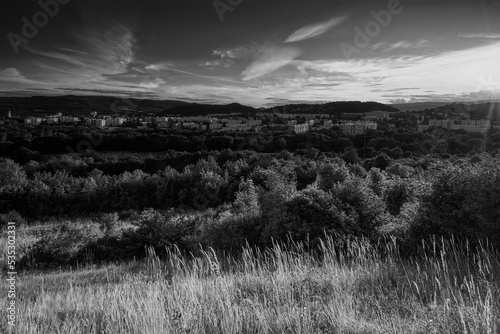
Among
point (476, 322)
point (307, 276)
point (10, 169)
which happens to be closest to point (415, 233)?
point (307, 276)

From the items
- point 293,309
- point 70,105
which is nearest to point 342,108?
point 70,105

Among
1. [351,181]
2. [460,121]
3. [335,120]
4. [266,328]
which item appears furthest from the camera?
[335,120]

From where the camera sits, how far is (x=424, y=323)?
8.16 feet

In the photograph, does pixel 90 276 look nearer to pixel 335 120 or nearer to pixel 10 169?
pixel 10 169

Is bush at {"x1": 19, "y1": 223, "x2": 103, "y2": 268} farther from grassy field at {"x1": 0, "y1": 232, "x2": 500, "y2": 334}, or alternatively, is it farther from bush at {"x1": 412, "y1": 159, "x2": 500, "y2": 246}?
bush at {"x1": 412, "y1": 159, "x2": 500, "y2": 246}

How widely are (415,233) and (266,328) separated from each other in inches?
224

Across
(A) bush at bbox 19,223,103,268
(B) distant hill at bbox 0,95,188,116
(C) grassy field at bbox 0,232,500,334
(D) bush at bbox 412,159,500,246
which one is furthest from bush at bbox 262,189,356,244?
(B) distant hill at bbox 0,95,188,116

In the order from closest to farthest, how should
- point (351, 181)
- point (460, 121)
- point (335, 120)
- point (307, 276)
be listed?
point (307, 276), point (351, 181), point (460, 121), point (335, 120)

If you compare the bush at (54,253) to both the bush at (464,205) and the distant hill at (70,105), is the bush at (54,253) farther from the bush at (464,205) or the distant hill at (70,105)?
the distant hill at (70,105)

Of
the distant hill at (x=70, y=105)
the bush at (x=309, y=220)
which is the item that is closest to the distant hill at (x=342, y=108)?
the distant hill at (x=70, y=105)

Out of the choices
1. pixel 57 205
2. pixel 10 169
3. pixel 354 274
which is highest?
pixel 354 274

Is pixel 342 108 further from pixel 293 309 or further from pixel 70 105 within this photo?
pixel 293 309

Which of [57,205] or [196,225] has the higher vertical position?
[196,225]

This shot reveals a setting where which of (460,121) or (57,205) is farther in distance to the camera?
(460,121)
